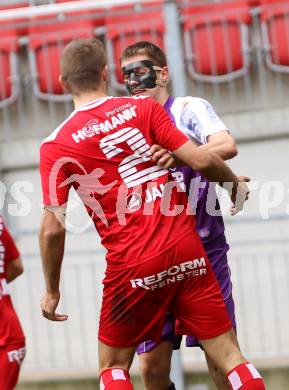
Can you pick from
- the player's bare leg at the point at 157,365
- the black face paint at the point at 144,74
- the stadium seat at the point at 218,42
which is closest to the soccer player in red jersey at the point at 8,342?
the player's bare leg at the point at 157,365

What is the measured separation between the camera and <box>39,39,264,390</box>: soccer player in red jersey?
4.85 metres

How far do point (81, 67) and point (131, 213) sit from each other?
0.74 m

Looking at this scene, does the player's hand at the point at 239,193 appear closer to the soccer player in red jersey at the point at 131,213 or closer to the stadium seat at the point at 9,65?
the soccer player in red jersey at the point at 131,213

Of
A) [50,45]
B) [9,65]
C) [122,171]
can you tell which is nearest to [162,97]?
[122,171]

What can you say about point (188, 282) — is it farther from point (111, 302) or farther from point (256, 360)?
point (256, 360)

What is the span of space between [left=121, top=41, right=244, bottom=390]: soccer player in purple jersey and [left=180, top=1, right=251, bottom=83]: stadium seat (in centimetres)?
230

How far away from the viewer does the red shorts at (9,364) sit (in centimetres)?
541

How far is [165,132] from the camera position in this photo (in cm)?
482

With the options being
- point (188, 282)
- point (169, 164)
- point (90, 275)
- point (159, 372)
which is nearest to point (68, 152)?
point (169, 164)

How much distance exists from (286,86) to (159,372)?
2.99 m

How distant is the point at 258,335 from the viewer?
7410 mm

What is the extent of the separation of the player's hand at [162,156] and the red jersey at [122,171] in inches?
1.7

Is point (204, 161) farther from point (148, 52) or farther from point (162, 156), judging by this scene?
point (148, 52)

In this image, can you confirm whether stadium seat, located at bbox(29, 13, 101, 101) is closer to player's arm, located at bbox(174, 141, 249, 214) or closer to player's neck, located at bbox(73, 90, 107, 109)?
player's neck, located at bbox(73, 90, 107, 109)
